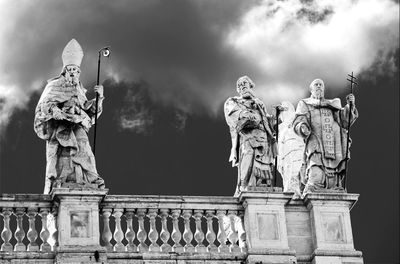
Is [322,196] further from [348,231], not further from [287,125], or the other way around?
[287,125]

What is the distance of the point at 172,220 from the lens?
18125 mm

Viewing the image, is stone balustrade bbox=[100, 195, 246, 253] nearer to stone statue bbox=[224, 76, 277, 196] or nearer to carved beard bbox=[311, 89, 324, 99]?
stone statue bbox=[224, 76, 277, 196]

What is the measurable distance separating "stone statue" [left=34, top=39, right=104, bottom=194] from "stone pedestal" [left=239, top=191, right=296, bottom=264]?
10.0ft

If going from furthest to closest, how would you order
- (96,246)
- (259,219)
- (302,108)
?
(302,108), (259,219), (96,246)

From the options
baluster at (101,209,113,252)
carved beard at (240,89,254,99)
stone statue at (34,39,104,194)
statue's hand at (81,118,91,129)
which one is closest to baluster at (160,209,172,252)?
baluster at (101,209,113,252)

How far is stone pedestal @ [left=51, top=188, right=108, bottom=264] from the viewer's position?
16.9m

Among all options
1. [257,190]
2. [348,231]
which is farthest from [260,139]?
[348,231]

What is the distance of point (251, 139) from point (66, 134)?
151 inches

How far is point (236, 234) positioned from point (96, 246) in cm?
301

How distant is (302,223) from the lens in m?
18.9

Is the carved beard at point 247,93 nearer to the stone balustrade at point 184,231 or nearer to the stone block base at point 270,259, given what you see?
the stone balustrade at point 184,231

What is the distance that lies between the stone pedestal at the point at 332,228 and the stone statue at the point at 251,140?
1126 millimetres

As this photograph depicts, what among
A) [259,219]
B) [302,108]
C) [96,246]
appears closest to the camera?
[96,246]

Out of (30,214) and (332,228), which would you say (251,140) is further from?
(30,214)
